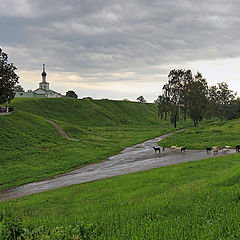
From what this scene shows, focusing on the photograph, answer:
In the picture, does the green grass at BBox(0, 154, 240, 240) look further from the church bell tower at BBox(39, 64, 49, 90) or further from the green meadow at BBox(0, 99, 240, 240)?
the church bell tower at BBox(39, 64, 49, 90)

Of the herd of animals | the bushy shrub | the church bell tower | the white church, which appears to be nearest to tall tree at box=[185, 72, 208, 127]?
the herd of animals

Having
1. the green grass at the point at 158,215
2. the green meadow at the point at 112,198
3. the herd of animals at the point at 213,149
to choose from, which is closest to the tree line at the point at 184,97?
the green meadow at the point at 112,198

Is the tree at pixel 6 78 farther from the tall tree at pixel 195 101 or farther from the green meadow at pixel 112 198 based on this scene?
the tall tree at pixel 195 101

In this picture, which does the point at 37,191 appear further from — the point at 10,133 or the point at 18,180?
the point at 10,133

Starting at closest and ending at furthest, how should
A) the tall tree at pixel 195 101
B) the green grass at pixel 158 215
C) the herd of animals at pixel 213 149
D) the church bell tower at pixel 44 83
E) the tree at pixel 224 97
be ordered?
1. the green grass at pixel 158 215
2. the herd of animals at pixel 213 149
3. the tall tree at pixel 195 101
4. the tree at pixel 224 97
5. the church bell tower at pixel 44 83

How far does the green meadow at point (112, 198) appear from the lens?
604 cm

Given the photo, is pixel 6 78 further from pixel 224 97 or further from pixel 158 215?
pixel 224 97

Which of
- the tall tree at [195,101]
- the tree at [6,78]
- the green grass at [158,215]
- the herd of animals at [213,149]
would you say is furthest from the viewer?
the tall tree at [195,101]

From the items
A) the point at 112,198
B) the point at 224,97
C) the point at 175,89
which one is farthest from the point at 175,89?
the point at 112,198

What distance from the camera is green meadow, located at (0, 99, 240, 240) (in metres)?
6.04

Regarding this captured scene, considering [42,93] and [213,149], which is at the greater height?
[42,93]

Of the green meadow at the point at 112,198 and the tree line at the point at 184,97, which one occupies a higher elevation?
the tree line at the point at 184,97

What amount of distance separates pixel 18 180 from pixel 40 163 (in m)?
7.28

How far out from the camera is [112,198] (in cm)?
1338
